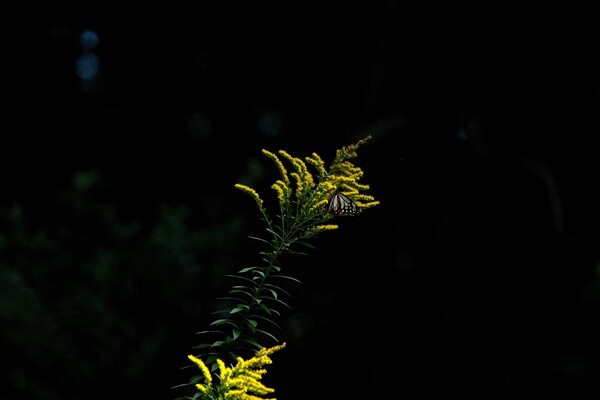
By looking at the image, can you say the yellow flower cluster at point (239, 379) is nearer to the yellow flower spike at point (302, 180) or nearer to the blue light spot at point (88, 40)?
the yellow flower spike at point (302, 180)

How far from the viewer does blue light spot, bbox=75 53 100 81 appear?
6.39 m

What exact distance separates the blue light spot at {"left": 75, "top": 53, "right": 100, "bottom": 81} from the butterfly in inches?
219

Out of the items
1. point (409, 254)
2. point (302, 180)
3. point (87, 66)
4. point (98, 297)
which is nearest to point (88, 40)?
point (87, 66)

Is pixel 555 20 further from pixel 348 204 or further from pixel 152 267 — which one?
pixel 348 204

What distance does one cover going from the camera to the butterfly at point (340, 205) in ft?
3.91

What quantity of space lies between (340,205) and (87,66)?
567 centimetres

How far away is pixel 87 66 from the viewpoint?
6441 mm

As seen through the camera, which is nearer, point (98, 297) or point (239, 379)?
point (239, 379)

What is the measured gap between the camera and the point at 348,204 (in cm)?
121

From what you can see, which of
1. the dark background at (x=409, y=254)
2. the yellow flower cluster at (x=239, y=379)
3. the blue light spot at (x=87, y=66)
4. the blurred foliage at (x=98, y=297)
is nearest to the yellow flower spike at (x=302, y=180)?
the yellow flower cluster at (x=239, y=379)

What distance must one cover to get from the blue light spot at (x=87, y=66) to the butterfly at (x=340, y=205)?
5565 mm

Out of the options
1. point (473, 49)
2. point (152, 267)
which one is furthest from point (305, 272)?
point (473, 49)

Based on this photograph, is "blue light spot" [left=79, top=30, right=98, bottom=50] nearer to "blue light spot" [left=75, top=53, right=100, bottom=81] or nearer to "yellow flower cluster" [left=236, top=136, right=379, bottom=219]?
"blue light spot" [left=75, top=53, right=100, bottom=81]

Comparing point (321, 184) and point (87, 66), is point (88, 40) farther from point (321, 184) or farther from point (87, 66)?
point (321, 184)
